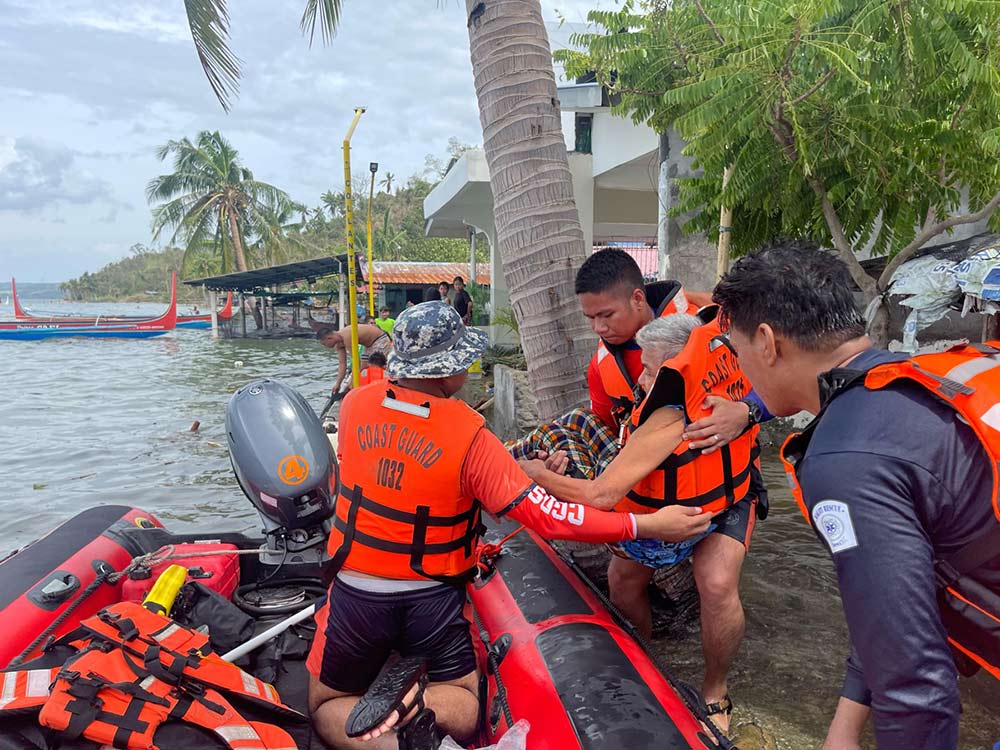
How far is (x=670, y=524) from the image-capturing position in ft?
8.33

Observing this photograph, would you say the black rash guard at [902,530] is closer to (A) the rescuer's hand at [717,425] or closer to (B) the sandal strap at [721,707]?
(A) the rescuer's hand at [717,425]

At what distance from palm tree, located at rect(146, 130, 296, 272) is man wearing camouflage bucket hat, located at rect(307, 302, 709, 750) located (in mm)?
34439

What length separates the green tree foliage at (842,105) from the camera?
142 inches

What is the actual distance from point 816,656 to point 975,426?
8.85ft

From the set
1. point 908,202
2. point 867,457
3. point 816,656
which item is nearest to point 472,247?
point 908,202

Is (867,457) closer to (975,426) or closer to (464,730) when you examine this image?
(975,426)

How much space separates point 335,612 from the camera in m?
2.55

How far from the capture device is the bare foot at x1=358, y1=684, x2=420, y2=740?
2.12 m

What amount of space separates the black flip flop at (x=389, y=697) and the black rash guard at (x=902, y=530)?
1.48m

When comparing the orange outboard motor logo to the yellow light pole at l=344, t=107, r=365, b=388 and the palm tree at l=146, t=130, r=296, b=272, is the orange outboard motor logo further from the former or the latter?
the palm tree at l=146, t=130, r=296, b=272

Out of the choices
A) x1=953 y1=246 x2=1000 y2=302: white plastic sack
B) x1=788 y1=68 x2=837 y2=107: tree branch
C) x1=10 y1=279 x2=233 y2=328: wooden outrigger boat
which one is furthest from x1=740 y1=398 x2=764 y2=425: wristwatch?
x1=10 y1=279 x2=233 y2=328: wooden outrigger boat

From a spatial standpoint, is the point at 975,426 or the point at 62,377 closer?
the point at 975,426

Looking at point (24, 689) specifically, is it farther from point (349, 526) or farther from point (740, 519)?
point (740, 519)

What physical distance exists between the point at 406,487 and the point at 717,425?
1.17 metres
